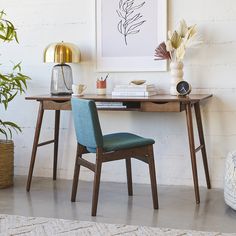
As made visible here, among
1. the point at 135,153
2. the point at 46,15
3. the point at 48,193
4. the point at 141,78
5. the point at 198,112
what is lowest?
the point at 48,193

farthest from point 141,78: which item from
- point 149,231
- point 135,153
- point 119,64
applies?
point 149,231

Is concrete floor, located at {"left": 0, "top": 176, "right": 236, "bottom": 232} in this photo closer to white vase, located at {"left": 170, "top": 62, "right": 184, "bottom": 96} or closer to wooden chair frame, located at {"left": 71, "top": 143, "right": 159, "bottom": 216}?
wooden chair frame, located at {"left": 71, "top": 143, "right": 159, "bottom": 216}

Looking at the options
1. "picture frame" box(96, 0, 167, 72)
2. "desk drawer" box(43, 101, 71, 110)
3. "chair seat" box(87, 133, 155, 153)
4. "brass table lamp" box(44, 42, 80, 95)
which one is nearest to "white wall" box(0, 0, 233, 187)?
"picture frame" box(96, 0, 167, 72)

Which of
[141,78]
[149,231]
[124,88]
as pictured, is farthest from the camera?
[141,78]

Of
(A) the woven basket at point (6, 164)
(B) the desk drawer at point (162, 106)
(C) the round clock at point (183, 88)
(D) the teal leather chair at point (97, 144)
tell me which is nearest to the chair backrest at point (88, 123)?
(D) the teal leather chair at point (97, 144)

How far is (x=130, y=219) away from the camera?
10.4ft

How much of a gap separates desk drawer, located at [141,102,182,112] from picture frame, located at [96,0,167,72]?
56 cm

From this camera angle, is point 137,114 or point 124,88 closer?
point 124,88

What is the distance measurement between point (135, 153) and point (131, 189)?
0.52m

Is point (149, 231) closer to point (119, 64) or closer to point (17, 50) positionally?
point (119, 64)

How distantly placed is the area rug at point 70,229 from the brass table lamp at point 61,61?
1265mm

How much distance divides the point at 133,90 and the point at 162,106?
12.5 inches

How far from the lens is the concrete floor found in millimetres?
3131

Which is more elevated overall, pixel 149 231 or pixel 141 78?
pixel 141 78
